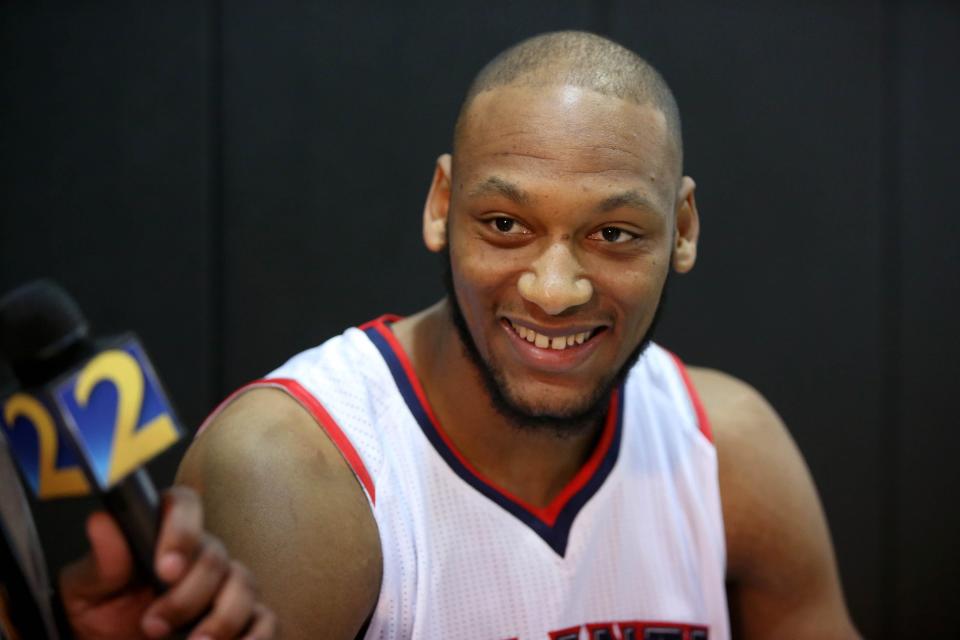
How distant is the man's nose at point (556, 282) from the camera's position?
1281mm

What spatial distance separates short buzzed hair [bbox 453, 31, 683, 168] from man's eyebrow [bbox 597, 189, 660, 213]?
12 centimetres

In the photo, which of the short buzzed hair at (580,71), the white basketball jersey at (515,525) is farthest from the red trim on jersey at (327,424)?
the short buzzed hair at (580,71)

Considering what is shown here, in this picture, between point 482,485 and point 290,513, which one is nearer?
point 290,513

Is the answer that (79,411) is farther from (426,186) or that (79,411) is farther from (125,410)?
(426,186)

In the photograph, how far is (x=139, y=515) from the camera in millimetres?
688

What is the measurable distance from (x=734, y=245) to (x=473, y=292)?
1.06 m

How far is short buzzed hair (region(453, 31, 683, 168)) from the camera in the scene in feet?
4.48

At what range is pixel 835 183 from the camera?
230cm

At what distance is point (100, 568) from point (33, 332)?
0.18m

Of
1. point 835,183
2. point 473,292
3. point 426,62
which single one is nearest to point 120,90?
point 426,62

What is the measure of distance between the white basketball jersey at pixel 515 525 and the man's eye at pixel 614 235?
0.34m

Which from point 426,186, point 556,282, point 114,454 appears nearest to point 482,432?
point 556,282

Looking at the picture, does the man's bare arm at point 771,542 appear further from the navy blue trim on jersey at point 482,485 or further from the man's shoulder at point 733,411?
the navy blue trim on jersey at point 482,485

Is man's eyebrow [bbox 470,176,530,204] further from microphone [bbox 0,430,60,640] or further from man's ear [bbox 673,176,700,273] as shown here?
microphone [bbox 0,430,60,640]
